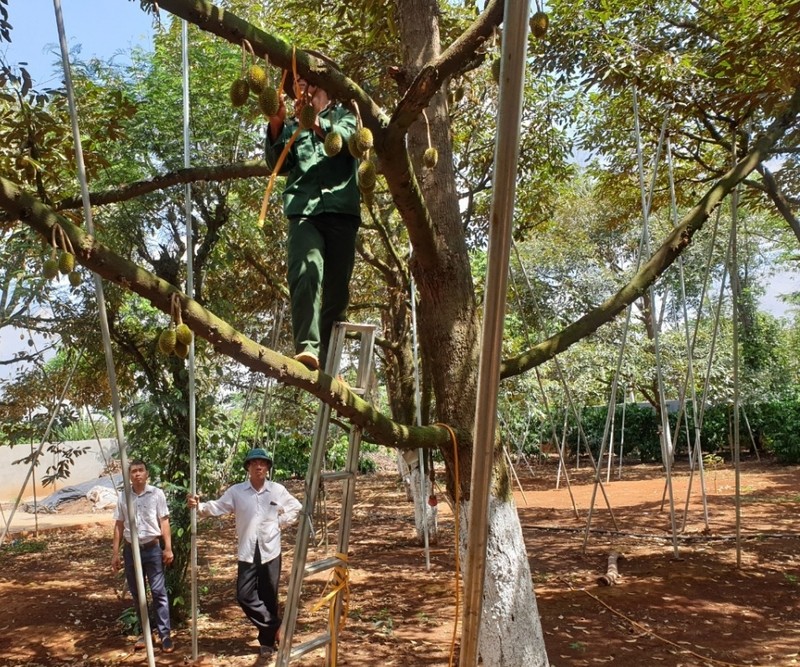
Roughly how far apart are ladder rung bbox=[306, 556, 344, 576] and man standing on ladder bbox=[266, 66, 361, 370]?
85 cm

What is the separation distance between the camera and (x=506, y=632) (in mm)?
2941

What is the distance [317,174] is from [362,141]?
71cm

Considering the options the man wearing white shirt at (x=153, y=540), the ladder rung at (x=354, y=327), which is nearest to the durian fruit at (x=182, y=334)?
the ladder rung at (x=354, y=327)

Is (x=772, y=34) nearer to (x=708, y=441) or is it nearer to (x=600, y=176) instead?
(x=600, y=176)

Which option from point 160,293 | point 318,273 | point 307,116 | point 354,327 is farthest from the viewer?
point 354,327

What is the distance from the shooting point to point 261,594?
180 inches

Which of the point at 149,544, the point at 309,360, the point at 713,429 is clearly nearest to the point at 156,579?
the point at 149,544

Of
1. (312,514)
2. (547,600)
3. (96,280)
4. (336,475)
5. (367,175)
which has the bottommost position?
(547,600)

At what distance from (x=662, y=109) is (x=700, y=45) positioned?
0.83 metres

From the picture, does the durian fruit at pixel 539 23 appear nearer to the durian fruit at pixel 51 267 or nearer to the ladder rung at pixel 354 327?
the ladder rung at pixel 354 327

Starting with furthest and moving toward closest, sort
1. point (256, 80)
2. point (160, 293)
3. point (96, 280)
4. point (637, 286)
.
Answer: point (637, 286), point (96, 280), point (256, 80), point (160, 293)

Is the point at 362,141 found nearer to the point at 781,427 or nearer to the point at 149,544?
the point at 149,544

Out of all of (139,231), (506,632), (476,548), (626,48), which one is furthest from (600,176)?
(476,548)

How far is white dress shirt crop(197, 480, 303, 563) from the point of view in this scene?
179 inches
